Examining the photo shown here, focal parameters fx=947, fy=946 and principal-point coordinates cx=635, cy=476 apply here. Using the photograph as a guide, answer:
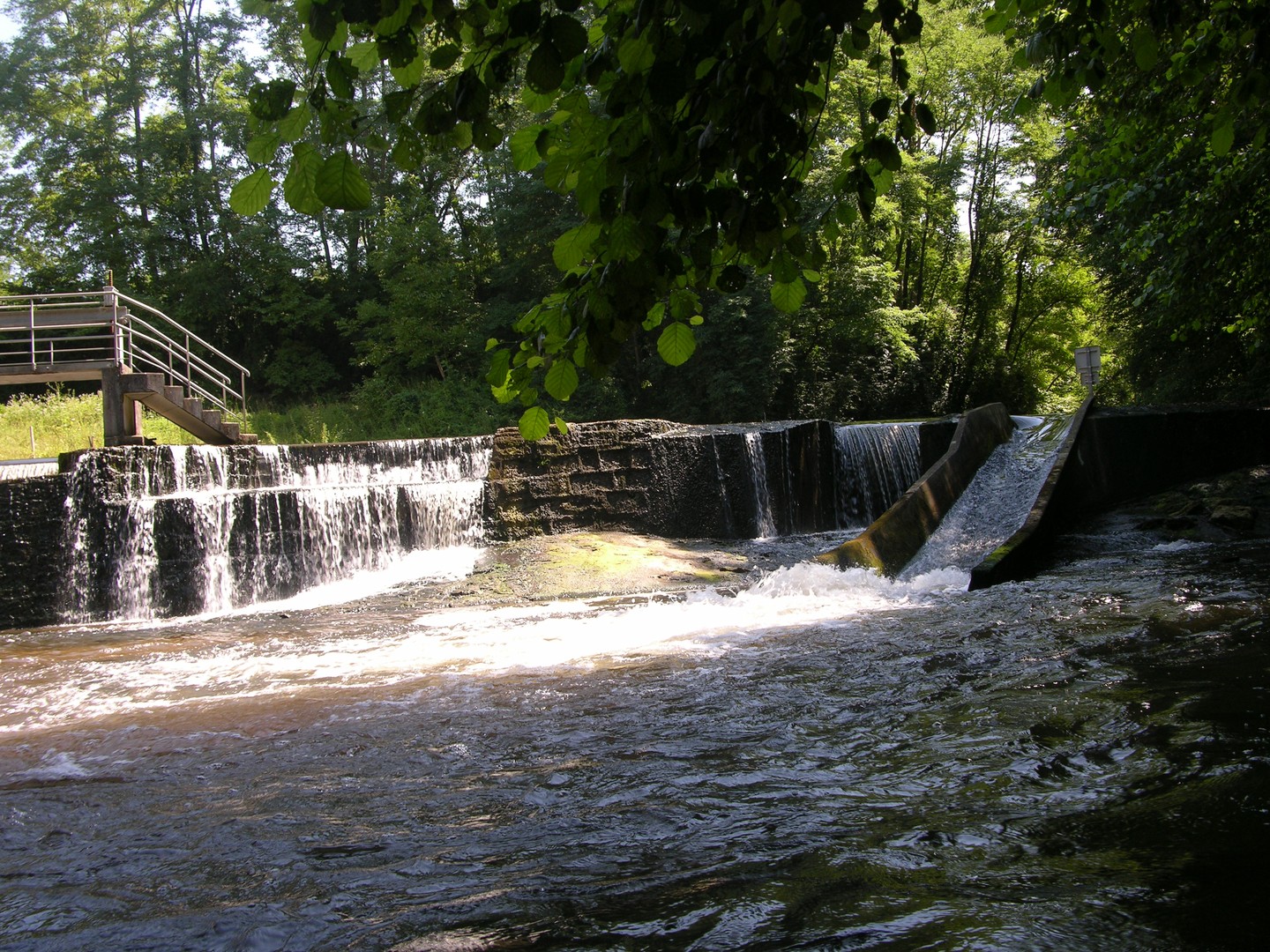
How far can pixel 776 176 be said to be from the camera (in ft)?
7.70

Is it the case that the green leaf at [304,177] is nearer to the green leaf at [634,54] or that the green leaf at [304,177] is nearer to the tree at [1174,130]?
the green leaf at [634,54]

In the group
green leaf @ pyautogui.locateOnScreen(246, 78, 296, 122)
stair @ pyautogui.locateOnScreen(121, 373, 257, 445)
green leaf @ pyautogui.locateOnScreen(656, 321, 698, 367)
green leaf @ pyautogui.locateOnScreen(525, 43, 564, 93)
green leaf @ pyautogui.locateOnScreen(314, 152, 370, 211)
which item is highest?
stair @ pyautogui.locateOnScreen(121, 373, 257, 445)

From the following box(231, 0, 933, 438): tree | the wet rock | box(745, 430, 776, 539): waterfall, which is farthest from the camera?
box(745, 430, 776, 539): waterfall

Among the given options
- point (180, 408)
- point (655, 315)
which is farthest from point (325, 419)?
point (655, 315)

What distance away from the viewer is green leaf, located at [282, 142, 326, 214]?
1869mm

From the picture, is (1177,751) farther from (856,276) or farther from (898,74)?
(856,276)

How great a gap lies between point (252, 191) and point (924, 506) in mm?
11257

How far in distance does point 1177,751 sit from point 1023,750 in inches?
21.9

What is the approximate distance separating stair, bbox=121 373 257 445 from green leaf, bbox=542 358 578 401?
1362cm

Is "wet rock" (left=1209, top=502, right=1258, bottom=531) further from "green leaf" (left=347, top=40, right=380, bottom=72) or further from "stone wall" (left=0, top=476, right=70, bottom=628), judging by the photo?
"stone wall" (left=0, top=476, right=70, bottom=628)

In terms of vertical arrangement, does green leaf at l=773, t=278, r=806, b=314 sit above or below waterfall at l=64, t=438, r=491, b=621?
above

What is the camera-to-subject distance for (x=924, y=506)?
12.2 metres

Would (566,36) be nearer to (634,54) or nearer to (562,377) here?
(634,54)

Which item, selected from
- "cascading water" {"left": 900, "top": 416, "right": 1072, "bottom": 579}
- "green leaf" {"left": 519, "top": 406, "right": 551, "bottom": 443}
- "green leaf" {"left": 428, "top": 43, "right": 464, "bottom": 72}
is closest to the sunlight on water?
"cascading water" {"left": 900, "top": 416, "right": 1072, "bottom": 579}
